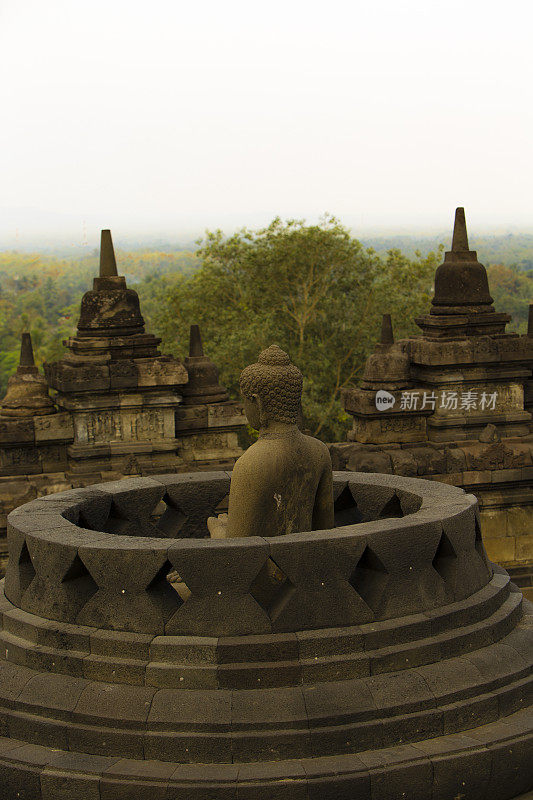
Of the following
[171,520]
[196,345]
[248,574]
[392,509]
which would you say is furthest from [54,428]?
[248,574]

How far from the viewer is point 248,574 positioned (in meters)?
5.16

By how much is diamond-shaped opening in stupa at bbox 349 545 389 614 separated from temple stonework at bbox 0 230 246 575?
17.8 feet

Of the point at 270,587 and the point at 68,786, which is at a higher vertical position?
the point at 270,587

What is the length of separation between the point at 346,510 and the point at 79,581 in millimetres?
2559

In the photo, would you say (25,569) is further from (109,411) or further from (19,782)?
(109,411)

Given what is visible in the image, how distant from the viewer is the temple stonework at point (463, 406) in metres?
11.5

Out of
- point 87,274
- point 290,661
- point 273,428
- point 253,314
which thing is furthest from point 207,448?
point 87,274

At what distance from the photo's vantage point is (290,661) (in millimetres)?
5074

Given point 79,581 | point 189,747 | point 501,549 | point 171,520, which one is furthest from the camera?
point 501,549

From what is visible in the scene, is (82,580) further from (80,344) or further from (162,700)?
(80,344)

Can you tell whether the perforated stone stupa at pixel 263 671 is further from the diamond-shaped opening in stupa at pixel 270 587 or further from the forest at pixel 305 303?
the forest at pixel 305 303

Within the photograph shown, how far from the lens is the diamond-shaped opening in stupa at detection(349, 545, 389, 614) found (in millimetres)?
5371

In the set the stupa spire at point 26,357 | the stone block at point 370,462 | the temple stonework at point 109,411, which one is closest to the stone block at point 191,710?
the temple stonework at point 109,411

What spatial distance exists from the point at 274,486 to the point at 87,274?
98.3 metres
